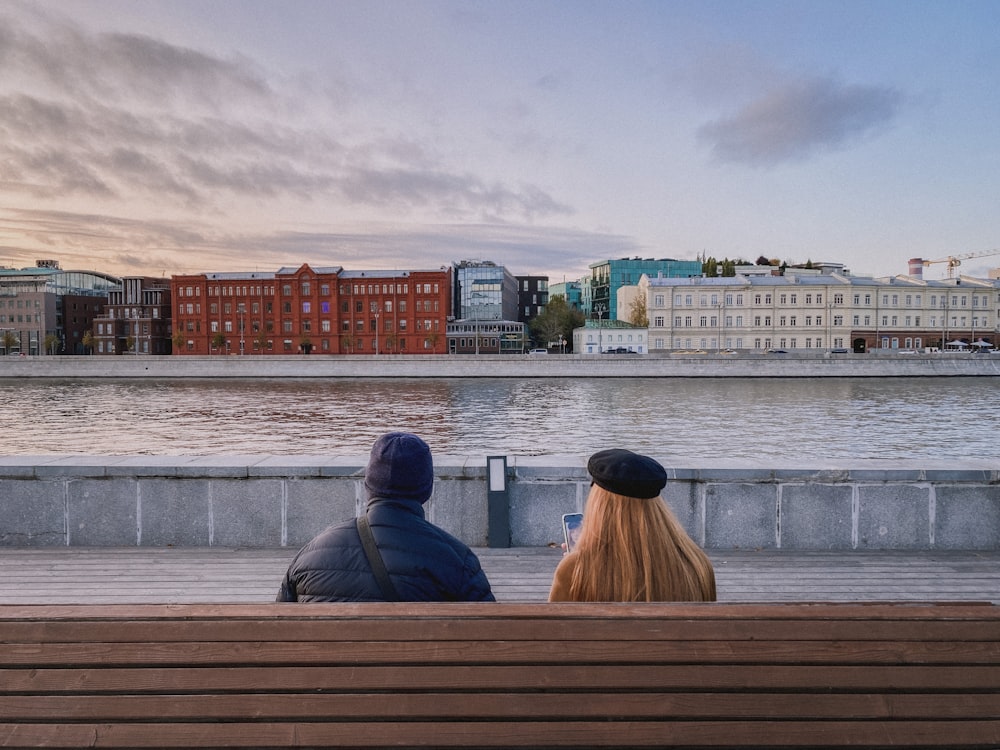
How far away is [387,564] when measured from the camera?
2762mm

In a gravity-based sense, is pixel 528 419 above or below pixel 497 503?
below

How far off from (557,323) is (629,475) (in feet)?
330

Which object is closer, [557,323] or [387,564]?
[387,564]

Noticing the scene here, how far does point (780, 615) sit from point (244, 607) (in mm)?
1756

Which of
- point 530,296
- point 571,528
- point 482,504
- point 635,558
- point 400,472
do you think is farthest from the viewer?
point 530,296

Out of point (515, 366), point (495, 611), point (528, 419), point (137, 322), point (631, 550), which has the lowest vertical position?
point (528, 419)

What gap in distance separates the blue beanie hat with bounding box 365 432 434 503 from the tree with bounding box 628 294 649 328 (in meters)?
93.1

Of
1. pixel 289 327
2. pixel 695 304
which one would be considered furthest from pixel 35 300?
pixel 695 304

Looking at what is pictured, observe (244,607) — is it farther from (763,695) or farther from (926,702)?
(926,702)

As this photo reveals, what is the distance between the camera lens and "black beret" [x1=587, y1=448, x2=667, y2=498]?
8.41 ft

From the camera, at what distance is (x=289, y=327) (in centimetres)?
9650

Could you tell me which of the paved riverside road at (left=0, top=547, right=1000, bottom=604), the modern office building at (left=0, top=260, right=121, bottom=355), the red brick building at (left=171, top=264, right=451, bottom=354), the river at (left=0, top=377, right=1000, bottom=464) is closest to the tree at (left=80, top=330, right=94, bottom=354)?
the modern office building at (left=0, top=260, right=121, bottom=355)

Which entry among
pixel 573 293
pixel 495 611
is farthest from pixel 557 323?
pixel 495 611

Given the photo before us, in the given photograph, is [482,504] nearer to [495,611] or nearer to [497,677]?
[495,611]
